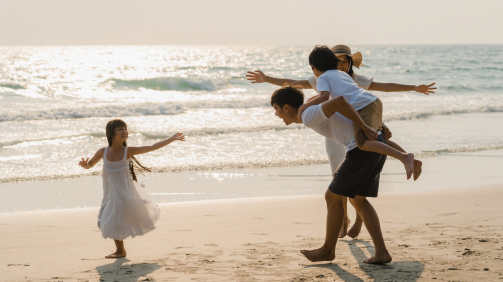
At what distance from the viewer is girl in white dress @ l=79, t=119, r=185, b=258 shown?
13.0ft

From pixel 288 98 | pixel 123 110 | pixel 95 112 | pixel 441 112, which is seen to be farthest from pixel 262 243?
pixel 441 112

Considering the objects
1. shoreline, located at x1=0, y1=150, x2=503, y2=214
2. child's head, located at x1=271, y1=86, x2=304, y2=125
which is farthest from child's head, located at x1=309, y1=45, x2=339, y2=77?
shoreline, located at x1=0, y1=150, x2=503, y2=214

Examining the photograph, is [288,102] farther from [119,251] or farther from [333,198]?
[119,251]

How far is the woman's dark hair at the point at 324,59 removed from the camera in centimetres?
345

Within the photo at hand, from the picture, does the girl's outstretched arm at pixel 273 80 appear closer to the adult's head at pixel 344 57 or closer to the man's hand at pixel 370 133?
the adult's head at pixel 344 57

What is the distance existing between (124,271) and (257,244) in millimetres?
1162

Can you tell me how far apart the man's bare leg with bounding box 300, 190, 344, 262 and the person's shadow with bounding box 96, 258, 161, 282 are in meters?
1.16

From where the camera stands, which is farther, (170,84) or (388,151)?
(170,84)

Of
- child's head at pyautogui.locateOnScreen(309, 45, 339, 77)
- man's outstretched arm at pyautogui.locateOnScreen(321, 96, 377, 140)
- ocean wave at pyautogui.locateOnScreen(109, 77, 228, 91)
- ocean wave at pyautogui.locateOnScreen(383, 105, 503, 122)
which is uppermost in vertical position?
ocean wave at pyautogui.locateOnScreen(109, 77, 228, 91)

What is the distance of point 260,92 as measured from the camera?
27.8 metres

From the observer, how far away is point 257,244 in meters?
4.23

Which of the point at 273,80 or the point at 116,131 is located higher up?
the point at 273,80

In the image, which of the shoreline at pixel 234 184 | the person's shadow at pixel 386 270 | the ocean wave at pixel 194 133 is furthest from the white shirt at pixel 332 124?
the ocean wave at pixel 194 133

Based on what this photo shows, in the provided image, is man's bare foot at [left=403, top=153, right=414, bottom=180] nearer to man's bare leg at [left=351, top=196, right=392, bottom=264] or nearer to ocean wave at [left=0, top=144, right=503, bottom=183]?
man's bare leg at [left=351, top=196, right=392, bottom=264]
